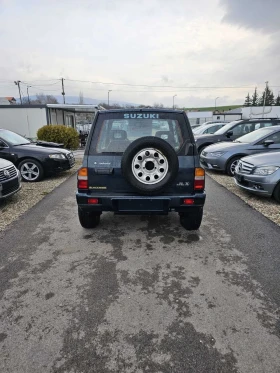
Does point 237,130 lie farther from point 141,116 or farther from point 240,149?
point 141,116

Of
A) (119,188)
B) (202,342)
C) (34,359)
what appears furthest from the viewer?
(119,188)

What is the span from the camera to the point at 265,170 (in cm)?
561

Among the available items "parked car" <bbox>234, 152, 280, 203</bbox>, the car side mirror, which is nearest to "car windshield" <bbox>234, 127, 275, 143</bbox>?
the car side mirror

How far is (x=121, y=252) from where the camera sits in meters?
3.57

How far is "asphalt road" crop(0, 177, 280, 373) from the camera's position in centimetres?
196

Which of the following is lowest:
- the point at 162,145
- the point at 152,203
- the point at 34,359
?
the point at 34,359

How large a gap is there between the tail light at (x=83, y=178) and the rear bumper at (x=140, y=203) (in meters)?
0.11

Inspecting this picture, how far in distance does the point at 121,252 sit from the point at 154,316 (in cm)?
128

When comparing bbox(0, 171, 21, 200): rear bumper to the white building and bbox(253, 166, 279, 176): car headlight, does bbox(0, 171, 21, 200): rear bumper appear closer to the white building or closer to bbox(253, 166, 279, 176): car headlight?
bbox(253, 166, 279, 176): car headlight

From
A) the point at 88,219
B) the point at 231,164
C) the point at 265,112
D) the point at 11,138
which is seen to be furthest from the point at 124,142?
the point at 265,112

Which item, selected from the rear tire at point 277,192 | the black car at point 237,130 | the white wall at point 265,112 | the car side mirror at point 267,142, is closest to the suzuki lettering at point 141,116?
the rear tire at point 277,192

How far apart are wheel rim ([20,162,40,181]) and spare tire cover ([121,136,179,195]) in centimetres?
528

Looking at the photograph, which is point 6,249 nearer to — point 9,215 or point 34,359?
point 9,215

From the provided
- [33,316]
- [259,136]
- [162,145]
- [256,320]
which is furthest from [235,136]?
[33,316]
